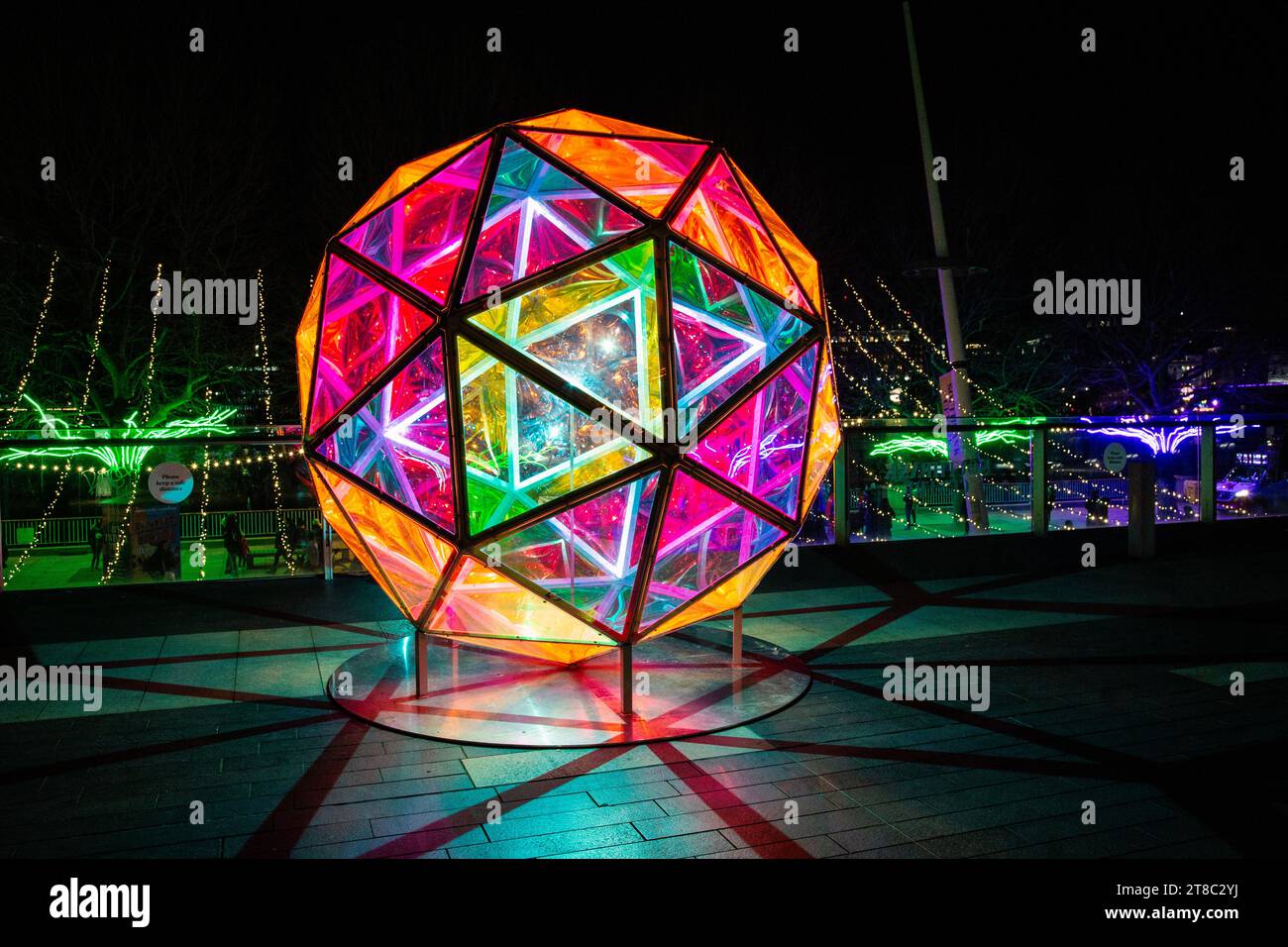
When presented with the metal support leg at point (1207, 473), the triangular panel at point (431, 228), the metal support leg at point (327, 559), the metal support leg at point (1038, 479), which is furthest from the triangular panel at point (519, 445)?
the metal support leg at point (1207, 473)

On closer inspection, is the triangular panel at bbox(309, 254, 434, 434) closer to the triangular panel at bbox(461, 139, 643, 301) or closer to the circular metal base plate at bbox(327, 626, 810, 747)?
the triangular panel at bbox(461, 139, 643, 301)

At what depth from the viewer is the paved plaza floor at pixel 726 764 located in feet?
13.3

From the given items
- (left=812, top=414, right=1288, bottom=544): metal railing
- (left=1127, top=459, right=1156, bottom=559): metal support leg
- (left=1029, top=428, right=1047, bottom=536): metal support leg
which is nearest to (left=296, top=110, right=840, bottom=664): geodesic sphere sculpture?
(left=812, top=414, right=1288, bottom=544): metal railing

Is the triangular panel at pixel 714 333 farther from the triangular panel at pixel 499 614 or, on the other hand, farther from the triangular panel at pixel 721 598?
the triangular panel at pixel 499 614

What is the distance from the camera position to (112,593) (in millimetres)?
9219

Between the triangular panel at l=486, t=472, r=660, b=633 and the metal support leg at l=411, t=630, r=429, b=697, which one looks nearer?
the triangular panel at l=486, t=472, r=660, b=633

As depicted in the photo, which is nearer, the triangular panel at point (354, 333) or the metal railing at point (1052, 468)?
Result: the triangular panel at point (354, 333)

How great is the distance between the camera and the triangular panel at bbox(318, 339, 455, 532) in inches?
219

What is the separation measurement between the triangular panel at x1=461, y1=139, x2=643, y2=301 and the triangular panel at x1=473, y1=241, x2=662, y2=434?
160mm

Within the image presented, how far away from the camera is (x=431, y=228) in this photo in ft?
18.9

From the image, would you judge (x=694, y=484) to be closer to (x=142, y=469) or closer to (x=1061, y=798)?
(x=1061, y=798)
